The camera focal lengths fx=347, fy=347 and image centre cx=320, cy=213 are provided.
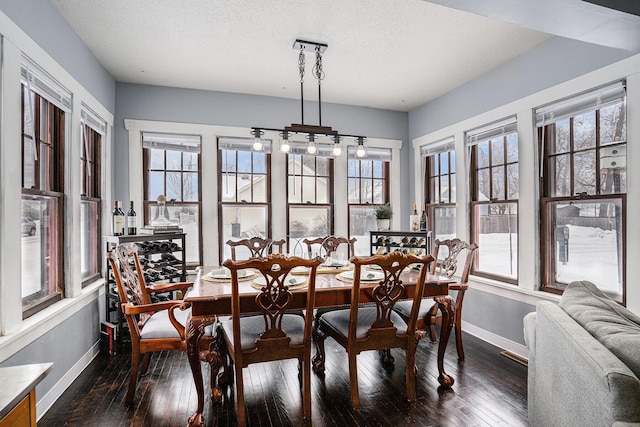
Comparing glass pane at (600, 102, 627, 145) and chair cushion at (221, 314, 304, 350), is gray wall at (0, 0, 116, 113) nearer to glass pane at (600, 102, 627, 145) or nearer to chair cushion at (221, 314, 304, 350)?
chair cushion at (221, 314, 304, 350)

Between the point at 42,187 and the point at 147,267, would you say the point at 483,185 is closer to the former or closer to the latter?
the point at 147,267

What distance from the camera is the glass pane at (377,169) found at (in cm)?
525

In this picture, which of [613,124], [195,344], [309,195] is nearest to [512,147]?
[613,124]

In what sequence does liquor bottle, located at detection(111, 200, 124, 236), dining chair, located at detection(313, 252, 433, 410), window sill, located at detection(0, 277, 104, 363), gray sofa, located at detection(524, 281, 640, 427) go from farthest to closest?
liquor bottle, located at detection(111, 200, 124, 236), dining chair, located at detection(313, 252, 433, 410), window sill, located at detection(0, 277, 104, 363), gray sofa, located at detection(524, 281, 640, 427)

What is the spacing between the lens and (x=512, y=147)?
12.0 ft

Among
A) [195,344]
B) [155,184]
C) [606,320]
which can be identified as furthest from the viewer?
[155,184]

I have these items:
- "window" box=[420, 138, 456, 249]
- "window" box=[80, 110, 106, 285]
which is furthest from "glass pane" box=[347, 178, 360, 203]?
"window" box=[80, 110, 106, 285]

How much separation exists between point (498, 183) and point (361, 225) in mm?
1960

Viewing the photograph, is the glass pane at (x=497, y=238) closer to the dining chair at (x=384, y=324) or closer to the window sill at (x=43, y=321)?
the dining chair at (x=384, y=324)

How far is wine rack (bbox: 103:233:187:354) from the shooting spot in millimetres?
3395

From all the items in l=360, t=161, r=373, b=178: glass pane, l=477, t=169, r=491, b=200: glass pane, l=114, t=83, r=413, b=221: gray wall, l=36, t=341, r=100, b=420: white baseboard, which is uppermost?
l=114, t=83, r=413, b=221: gray wall

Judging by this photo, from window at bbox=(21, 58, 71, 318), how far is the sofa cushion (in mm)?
3342

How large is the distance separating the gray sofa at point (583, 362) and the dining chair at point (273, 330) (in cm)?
132

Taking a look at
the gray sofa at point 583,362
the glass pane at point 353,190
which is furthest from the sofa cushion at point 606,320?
the glass pane at point 353,190
